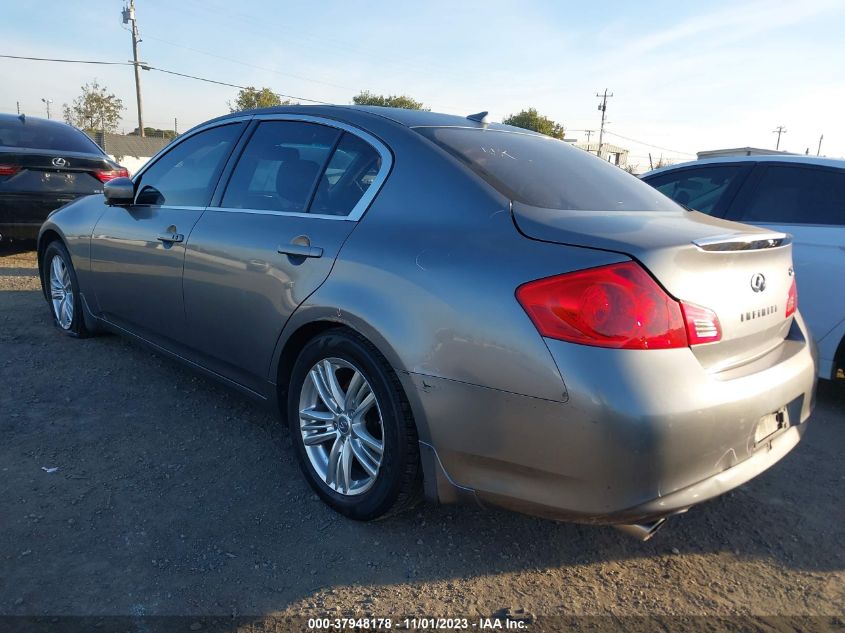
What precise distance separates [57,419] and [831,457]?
159 inches

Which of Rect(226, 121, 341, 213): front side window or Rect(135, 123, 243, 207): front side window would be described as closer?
Rect(226, 121, 341, 213): front side window

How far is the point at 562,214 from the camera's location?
2211 millimetres

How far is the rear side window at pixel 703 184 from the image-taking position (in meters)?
4.42

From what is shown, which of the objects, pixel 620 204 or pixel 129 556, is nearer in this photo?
pixel 129 556

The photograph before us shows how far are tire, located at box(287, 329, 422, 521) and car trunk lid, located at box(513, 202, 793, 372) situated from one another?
77 centimetres

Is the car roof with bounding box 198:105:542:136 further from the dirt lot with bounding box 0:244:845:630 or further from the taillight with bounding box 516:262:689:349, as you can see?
the dirt lot with bounding box 0:244:845:630

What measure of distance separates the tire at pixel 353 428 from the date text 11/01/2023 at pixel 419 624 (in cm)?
43

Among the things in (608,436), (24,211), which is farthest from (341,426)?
(24,211)

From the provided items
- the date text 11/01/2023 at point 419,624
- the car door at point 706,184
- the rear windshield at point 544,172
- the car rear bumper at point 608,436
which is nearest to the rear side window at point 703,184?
the car door at point 706,184

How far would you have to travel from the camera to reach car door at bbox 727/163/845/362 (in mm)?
3775

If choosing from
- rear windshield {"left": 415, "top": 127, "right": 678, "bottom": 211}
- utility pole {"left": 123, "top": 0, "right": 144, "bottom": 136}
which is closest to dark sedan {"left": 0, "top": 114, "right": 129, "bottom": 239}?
rear windshield {"left": 415, "top": 127, "right": 678, "bottom": 211}

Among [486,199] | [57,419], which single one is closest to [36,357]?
[57,419]

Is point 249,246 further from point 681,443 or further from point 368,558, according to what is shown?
point 681,443

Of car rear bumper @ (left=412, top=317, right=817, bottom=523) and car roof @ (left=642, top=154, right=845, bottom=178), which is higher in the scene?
car roof @ (left=642, top=154, right=845, bottom=178)
